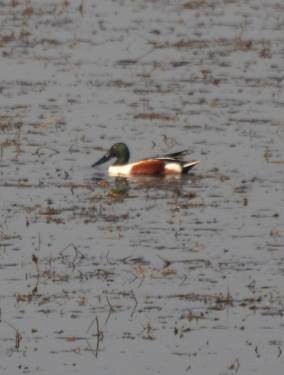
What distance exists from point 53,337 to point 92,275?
1.47 m

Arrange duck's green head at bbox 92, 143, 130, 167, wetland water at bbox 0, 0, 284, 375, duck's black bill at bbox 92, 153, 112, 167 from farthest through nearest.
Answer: duck's green head at bbox 92, 143, 130, 167 < duck's black bill at bbox 92, 153, 112, 167 < wetland water at bbox 0, 0, 284, 375

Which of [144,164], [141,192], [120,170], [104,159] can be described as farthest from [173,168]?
[141,192]

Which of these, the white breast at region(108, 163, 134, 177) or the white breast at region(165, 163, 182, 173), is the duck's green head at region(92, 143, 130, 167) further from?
the white breast at region(165, 163, 182, 173)

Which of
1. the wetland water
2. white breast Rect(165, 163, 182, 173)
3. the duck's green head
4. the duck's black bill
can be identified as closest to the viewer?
the wetland water

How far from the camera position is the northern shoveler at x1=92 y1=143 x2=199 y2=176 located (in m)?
16.2

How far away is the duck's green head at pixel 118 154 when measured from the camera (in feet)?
54.1

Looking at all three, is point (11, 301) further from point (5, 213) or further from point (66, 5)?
point (66, 5)

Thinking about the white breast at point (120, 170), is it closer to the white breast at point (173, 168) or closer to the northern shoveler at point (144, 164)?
the northern shoveler at point (144, 164)

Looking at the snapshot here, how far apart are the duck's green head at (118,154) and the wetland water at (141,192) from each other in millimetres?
146

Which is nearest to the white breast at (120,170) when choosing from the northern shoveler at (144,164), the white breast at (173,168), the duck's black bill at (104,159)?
A: the northern shoveler at (144,164)

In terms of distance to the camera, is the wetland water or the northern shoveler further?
the northern shoveler

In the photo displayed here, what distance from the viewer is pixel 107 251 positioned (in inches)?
494

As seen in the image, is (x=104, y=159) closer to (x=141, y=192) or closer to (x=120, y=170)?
(x=120, y=170)

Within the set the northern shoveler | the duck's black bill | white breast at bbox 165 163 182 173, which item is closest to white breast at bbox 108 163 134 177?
the northern shoveler
